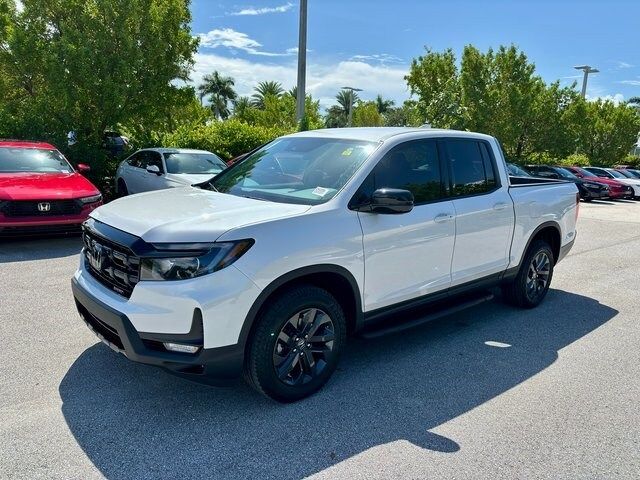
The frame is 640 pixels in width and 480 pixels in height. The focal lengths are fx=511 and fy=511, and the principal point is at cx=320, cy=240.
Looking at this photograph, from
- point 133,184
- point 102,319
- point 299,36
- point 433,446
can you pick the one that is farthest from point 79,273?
point 299,36

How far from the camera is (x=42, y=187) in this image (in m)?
7.36

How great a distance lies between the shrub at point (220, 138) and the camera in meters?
14.8

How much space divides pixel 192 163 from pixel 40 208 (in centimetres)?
388

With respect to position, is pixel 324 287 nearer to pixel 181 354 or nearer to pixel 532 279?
pixel 181 354

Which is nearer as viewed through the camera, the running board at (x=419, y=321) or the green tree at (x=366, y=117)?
the running board at (x=419, y=321)

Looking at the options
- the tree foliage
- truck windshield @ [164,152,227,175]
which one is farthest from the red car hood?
the tree foliage

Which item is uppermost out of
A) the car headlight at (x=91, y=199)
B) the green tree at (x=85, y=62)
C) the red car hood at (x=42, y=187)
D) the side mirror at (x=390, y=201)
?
the green tree at (x=85, y=62)

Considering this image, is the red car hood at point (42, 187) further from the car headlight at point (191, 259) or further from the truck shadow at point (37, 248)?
the car headlight at point (191, 259)

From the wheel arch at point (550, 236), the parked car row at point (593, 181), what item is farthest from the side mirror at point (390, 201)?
the parked car row at point (593, 181)

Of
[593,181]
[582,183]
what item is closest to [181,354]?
[582,183]

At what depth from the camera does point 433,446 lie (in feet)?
9.80

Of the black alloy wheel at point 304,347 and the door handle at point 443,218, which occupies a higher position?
the door handle at point 443,218

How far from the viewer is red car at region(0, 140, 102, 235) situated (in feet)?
22.6

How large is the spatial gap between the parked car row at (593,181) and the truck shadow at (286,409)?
59.6 ft
